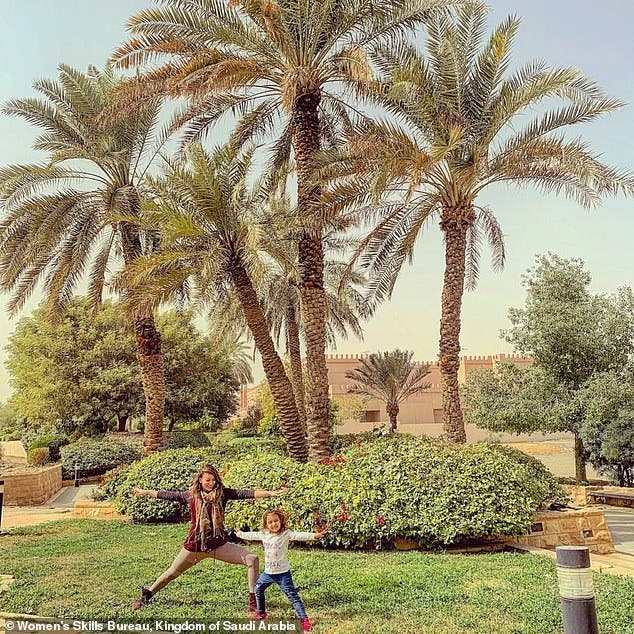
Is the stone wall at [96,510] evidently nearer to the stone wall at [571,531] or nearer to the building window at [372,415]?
the stone wall at [571,531]

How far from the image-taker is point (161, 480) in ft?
43.5

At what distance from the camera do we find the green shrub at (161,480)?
12633 millimetres

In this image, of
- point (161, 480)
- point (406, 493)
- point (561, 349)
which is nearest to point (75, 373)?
point (161, 480)

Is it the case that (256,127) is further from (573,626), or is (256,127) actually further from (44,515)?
(573,626)

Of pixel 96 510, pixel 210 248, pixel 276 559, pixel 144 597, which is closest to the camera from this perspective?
pixel 276 559

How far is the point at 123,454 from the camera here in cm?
2416

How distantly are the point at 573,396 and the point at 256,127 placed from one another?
1264 cm

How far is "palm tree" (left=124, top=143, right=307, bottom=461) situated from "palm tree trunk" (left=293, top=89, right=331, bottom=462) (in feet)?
2.90

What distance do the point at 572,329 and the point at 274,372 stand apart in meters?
10.8

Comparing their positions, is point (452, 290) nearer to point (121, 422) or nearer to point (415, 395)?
point (121, 422)

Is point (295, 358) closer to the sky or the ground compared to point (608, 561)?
closer to the sky

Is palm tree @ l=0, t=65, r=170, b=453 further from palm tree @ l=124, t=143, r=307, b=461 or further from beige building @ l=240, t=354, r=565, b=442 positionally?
beige building @ l=240, t=354, r=565, b=442

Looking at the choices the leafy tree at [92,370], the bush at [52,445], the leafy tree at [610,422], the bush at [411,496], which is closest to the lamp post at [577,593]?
the bush at [411,496]

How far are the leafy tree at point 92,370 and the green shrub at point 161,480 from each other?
50.6ft
